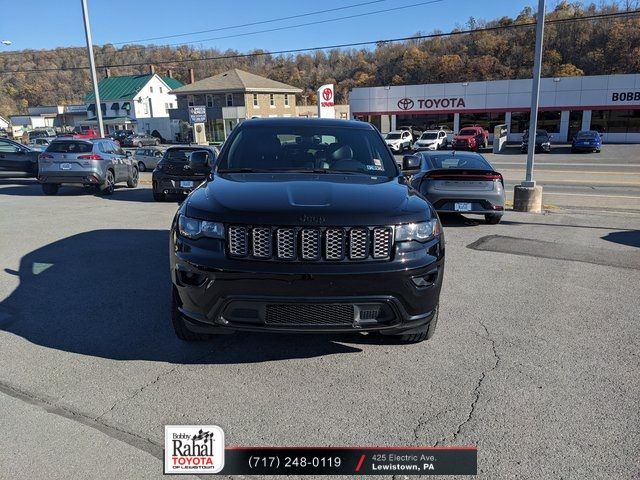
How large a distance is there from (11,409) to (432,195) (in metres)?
7.77

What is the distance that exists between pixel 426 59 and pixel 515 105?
144 feet

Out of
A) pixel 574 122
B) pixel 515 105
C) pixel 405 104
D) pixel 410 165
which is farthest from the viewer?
pixel 405 104

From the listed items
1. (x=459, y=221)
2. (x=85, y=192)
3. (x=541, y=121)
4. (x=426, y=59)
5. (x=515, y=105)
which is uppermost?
(x=426, y=59)

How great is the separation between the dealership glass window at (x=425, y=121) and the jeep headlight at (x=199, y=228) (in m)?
50.0

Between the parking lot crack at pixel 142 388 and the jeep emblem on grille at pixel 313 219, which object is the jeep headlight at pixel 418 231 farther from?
the parking lot crack at pixel 142 388

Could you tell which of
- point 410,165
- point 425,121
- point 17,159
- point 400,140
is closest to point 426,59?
point 425,121

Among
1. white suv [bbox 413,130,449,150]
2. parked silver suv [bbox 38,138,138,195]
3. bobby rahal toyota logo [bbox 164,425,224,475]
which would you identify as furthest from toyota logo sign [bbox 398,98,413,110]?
bobby rahal toyota logo [bbox 164,425,224,475]

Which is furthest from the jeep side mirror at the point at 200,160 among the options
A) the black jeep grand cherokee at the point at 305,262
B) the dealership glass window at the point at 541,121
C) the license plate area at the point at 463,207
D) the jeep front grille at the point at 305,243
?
the dealership glass window at the point at 541,121

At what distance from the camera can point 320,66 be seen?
118 metres

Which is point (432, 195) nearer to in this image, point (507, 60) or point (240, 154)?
point (240, 154)

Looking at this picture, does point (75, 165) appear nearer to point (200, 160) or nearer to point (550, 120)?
point (200, 160)

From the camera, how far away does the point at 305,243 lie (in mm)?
3340

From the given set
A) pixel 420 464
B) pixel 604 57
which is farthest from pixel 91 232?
pixel 604 57

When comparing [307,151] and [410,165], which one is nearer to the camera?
[307,151]
